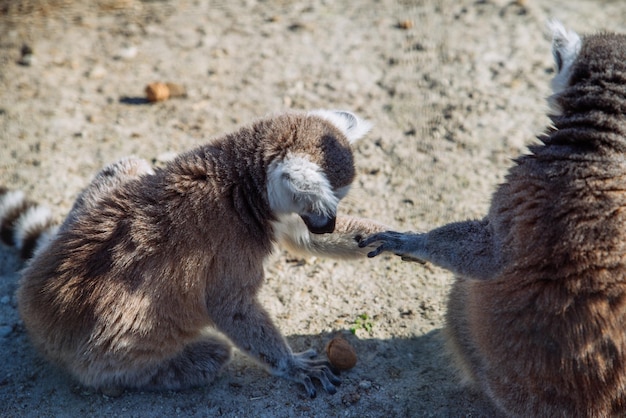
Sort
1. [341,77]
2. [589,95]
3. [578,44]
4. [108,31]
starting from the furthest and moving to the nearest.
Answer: [108,31] < [341,77] < [578,44] < [589,95]

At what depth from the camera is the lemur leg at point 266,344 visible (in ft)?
13.9

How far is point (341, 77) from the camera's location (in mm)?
7203

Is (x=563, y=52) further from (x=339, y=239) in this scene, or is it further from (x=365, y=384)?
(x=365, y=384)

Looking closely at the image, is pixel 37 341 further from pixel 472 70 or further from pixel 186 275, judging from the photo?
pixel 472 70

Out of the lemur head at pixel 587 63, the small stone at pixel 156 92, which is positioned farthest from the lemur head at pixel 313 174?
the small stone at pixel 156 92

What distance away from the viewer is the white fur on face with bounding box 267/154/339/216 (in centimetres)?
396

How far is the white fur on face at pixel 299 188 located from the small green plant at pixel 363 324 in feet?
3.44

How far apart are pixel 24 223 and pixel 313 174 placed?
8.33 ft

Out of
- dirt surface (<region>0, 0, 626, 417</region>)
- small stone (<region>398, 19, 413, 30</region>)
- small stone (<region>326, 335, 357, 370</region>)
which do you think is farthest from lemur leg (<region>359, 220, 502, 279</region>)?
small stone (<region>398, 19, 413, 30</region>)

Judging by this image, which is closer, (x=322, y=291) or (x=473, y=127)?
(x=322, y=291)

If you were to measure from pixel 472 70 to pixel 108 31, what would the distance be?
163 inches

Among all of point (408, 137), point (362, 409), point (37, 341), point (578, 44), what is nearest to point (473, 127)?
point (408, 137)

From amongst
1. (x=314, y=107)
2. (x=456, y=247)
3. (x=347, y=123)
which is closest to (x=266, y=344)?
(x=456, y=247)

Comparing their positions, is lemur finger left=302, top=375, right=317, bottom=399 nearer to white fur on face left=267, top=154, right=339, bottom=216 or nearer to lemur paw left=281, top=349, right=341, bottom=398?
lemur paw left=281, top=349, right=341, bottom=398
